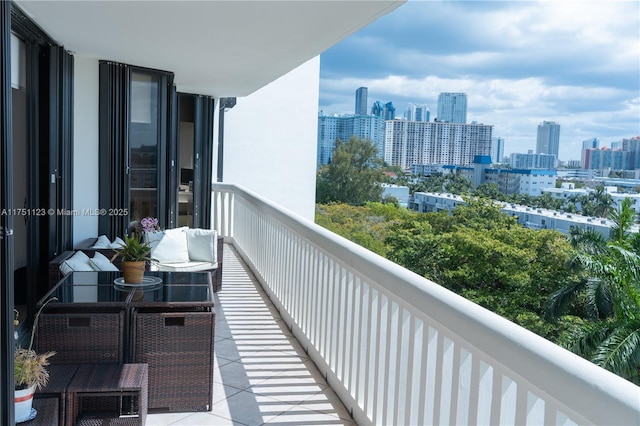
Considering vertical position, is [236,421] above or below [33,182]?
below

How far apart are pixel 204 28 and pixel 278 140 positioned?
12.4 m

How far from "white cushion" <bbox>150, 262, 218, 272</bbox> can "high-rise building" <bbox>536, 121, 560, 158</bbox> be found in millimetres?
41893

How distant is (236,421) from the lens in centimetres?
300

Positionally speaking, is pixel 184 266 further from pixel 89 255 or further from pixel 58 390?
pixel 58 390

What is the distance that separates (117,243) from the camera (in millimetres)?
5227

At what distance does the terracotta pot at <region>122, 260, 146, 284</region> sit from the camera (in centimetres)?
346

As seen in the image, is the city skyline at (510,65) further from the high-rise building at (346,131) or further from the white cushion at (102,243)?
the white cushion at (102,243)

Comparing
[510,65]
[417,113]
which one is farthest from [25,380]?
[510,65]

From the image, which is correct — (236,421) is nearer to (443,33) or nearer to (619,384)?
(619,384)

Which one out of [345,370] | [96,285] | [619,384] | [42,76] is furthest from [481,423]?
[42,76]

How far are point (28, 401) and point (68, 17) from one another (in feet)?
8.20

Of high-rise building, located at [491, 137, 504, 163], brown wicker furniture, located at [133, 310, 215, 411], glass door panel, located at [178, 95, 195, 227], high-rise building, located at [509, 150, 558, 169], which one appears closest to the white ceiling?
brown wicker furniture, located at [133, 310, 215, 411]

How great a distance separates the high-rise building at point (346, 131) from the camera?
45.5m

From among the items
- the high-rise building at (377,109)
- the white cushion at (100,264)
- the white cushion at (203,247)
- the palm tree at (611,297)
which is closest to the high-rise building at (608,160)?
the palm tree at (611,297)
